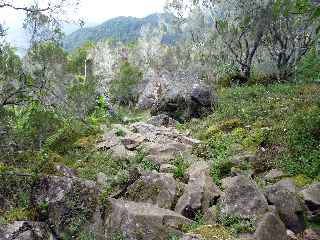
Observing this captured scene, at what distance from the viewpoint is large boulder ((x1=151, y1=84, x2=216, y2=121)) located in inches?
965

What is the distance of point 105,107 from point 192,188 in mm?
20635

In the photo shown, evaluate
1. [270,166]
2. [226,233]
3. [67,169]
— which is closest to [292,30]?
[270,166]

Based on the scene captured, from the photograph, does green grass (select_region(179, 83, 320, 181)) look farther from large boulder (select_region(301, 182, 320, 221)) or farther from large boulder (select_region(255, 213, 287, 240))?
large boulder (select_region(255, 213, 287, 240))

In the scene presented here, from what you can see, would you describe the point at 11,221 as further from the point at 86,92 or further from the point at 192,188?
the point at 86,92

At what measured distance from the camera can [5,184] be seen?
35.6 ft

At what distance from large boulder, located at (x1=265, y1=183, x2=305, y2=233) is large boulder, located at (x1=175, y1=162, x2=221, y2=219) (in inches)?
52.9

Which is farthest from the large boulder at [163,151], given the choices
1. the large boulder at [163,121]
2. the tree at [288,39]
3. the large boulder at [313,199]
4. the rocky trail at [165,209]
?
the tree at [288,39]

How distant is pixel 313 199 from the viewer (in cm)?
1084

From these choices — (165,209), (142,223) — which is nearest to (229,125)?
(165,209)

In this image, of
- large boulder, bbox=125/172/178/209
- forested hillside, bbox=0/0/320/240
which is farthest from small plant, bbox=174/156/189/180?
large boulder, bbox=125/172/178/209

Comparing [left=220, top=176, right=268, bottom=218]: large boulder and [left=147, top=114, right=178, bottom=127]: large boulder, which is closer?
[left=220, top=176, right=268, bottom=218]: large boulder

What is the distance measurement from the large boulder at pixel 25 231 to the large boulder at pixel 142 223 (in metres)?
1.28

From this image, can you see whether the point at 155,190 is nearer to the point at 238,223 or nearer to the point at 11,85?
the point at 238,223

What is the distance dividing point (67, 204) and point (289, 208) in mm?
4870
